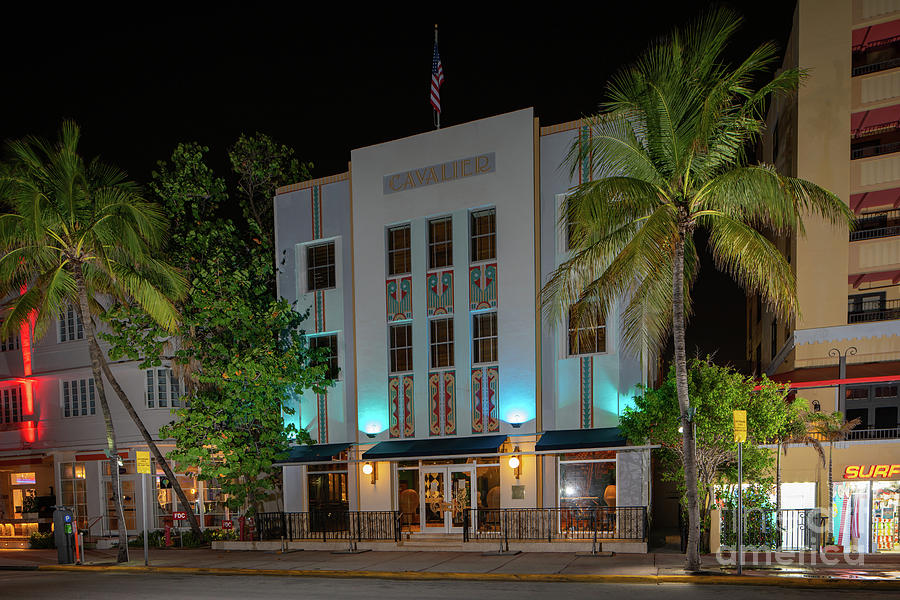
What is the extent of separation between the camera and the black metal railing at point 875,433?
20545 mm

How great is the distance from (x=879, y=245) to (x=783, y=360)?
15.2ft

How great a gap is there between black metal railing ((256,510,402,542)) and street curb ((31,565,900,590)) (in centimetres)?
351

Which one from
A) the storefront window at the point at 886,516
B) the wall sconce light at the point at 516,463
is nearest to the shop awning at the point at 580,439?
the wall sconce light at the point at 516,463

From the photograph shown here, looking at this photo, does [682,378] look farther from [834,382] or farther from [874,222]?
[874,222]

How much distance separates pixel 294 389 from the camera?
2342 centimetres

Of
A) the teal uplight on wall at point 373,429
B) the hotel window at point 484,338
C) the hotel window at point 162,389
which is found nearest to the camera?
the hotel window at point 484,338

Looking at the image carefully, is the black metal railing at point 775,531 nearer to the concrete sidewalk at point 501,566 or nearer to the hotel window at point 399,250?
the concrete sidewalk at point 501,566

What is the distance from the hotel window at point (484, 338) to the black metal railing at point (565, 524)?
4.33 m

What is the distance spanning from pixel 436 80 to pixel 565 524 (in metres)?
14.1

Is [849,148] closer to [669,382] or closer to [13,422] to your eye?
[669,382]

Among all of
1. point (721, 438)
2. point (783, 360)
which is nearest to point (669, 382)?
point (721, 438)

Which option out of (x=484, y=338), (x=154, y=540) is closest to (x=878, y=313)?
(x=484, y=338)

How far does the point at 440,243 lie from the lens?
882 inches

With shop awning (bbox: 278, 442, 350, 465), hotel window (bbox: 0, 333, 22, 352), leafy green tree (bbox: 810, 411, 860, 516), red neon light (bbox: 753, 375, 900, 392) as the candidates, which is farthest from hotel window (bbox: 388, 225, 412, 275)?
hotel window (bbox: 0, 333, 22, 352)
